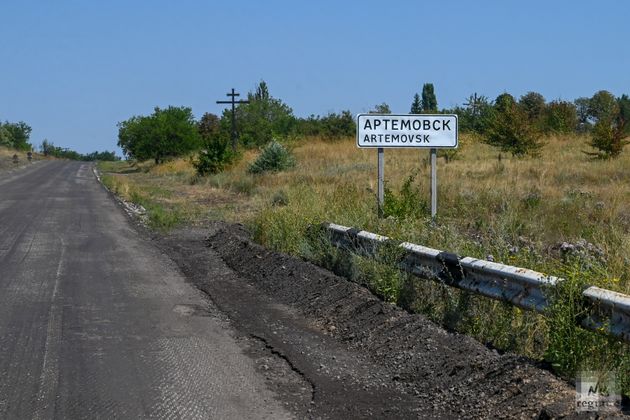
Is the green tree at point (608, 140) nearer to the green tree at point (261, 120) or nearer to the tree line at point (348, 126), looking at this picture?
the tree line at point (348, 126)

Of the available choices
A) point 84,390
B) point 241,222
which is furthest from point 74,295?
point 241,222

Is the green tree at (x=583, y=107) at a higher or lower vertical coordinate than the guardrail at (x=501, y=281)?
higher

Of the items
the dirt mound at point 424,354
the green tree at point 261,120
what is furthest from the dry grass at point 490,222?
the green tree at point 261,120

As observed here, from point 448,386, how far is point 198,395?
198 cm

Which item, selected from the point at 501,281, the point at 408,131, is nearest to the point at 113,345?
the point at 501,281

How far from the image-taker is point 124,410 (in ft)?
20.2

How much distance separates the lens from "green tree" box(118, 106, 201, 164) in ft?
236

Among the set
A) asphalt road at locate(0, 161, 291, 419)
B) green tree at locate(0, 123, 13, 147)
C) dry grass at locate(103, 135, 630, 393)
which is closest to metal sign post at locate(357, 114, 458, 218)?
dry grass at locate(103, 135, 630, 393)

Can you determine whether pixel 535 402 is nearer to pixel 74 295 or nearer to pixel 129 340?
pixel 129 340

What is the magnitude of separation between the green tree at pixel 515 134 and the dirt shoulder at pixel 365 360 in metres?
25.9

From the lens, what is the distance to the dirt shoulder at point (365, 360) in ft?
20.2

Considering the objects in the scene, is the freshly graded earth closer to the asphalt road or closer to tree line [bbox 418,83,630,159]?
the asphalt road

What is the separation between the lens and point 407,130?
1377 cm
